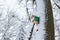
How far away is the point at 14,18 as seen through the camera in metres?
1.01

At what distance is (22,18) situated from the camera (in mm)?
1015

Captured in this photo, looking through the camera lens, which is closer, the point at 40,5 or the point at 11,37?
the point at 11,37

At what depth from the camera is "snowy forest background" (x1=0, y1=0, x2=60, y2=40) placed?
93 centimetres

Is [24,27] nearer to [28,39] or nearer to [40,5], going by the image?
[28,39]

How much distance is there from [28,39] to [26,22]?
0.40 feet

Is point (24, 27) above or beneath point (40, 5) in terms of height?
beneath

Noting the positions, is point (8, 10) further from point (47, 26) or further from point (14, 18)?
point (47, 26)

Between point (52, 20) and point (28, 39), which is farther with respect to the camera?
point (52, 20)

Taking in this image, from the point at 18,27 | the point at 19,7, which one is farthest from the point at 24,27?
the point at 19,7

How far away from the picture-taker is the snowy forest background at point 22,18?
929mm

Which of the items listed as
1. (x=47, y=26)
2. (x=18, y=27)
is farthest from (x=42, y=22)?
(x=18, y=27)

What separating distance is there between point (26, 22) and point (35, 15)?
0.07 m

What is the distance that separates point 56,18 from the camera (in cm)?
104

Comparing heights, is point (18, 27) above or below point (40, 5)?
below
